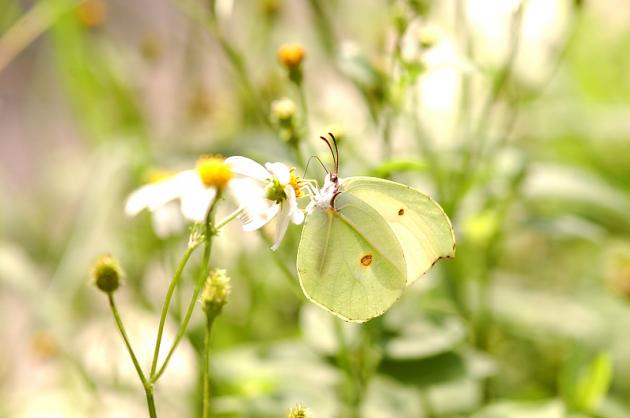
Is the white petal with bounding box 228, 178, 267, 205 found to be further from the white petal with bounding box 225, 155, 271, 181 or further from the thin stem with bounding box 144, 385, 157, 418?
the thin stem with bounding box 144, 385, 157, 418

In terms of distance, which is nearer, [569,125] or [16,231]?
[569,125]

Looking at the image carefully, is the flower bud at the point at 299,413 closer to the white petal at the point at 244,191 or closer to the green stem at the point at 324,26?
the white petal at the point at 244,191

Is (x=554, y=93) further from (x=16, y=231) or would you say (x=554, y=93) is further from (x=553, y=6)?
(x=16, y=231)

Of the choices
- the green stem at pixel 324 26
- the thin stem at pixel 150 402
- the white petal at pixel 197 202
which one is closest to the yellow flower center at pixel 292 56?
the green stem at pixel 324 26

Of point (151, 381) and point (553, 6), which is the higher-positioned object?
point (553, 6)

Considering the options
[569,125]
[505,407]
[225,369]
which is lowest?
[505,407]

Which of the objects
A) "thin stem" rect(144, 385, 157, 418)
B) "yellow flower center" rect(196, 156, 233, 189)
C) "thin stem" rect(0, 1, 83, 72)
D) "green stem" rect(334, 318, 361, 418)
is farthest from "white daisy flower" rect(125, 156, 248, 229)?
"thin stem" rect(0, 1, 83, 72)

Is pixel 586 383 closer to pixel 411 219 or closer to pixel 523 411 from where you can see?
pixel 523 411

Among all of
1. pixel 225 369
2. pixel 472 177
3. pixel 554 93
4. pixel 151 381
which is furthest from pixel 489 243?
pixel 554 93
